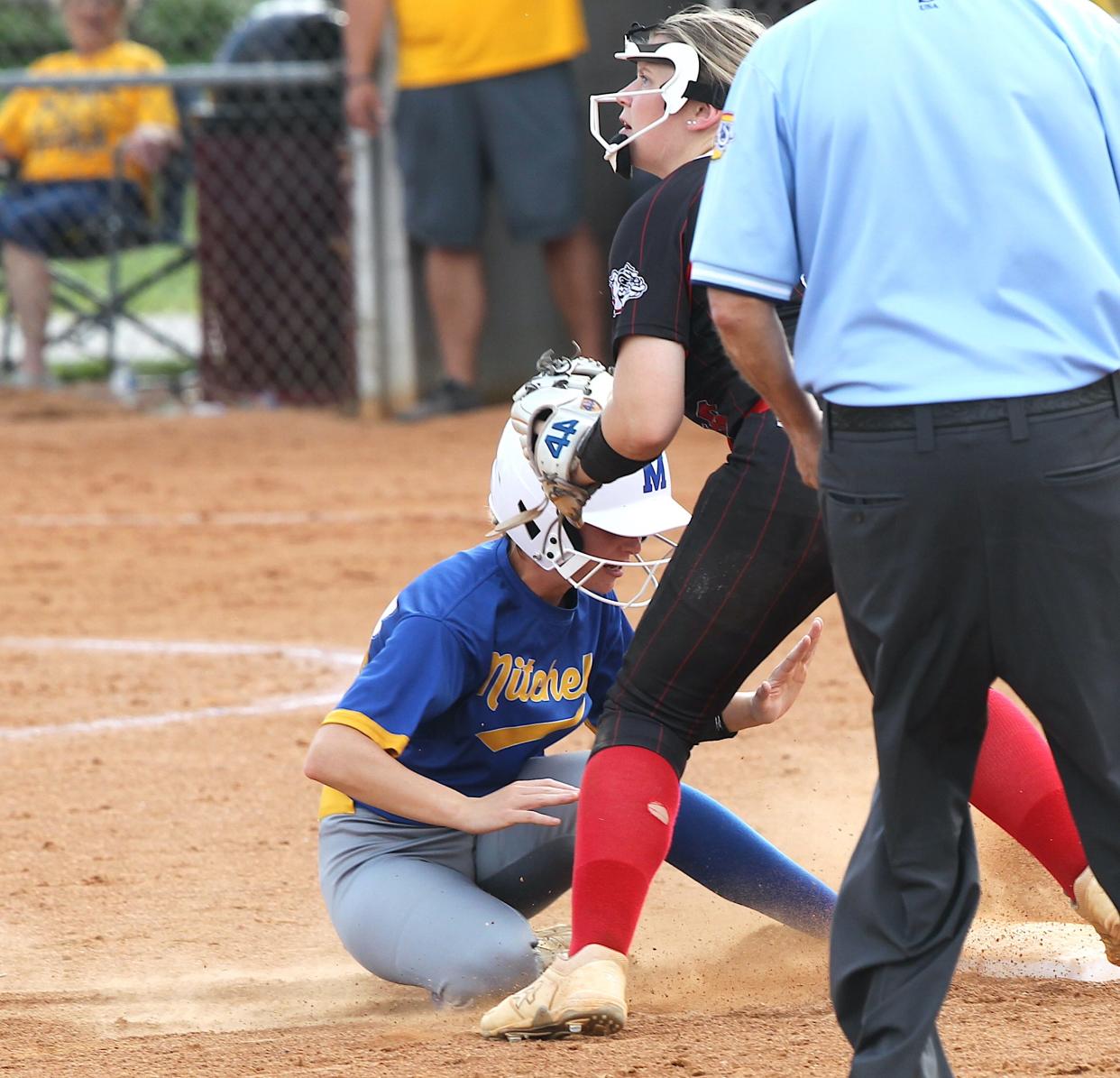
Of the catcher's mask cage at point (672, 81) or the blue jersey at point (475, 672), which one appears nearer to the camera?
the catcher's mask cage at point (672, 81)

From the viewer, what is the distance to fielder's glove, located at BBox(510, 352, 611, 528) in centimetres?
317

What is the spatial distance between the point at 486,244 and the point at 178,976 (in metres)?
7.58

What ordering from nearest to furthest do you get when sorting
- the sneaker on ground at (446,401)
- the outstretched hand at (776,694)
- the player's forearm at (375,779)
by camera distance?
the player's forearm at (375,779)
the outstretched hand at (776,694)
the sneaker on ground at (446,401)

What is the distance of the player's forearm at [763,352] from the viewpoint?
2.48 meters

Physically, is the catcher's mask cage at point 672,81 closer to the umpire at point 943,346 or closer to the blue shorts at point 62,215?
the umpire at point 943,346

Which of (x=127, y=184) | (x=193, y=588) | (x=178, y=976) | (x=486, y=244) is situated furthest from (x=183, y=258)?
(x=178, y=976)

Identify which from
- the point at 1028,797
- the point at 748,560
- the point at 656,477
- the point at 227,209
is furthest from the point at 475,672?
the point at 227,209


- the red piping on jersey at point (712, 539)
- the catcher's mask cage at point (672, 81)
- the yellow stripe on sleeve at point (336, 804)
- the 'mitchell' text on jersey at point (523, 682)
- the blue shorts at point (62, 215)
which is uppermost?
the catcher's mask cage at point (672, 81)

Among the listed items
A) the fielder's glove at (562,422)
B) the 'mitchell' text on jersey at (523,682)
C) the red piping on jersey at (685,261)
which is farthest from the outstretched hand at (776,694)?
the red piping on jersey at (685,261)

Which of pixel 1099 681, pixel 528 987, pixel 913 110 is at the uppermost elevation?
pixel 913 110

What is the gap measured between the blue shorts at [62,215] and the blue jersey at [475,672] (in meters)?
8.04

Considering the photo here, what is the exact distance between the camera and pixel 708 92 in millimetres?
3082

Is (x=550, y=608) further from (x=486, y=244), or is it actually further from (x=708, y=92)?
(x=486, y=244)

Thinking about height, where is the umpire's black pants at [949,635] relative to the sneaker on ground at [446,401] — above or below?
above
